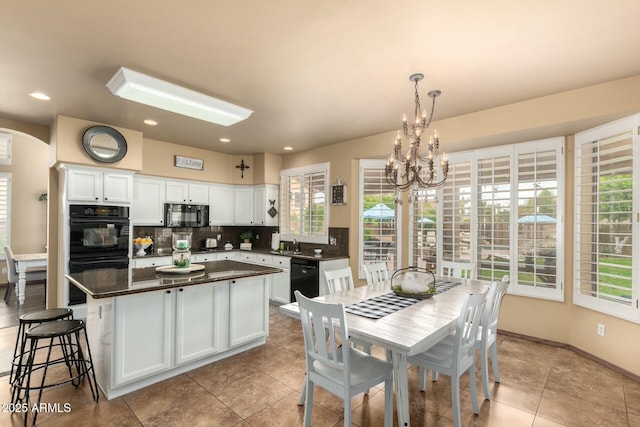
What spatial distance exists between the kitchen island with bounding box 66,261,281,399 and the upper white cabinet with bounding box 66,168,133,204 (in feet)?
5.38

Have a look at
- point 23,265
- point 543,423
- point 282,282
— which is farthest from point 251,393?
point 23,265

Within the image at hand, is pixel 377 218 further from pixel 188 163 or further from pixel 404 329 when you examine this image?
pixel 188 163

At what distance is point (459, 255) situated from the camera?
13.8 feet

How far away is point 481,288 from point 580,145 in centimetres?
190

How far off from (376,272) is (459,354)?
1614 millimetres

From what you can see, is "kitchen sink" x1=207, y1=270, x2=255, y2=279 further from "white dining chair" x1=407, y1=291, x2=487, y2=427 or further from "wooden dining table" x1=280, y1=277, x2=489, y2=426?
"white dining chair" x1=407, y1=291, x2=487, y2=427

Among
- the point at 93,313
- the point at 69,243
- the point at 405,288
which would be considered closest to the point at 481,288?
the point at 405,288

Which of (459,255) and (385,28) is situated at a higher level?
(385,28)

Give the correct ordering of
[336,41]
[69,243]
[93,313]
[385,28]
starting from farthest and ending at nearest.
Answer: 1. [69,243]
2. [93,313]
3. [336,41]
4. [385,28]

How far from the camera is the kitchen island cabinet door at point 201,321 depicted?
2.82 meters

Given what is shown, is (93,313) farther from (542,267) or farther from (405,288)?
(542,267)

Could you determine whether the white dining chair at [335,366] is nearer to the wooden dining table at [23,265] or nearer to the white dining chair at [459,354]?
the white dining chair at [459,354]

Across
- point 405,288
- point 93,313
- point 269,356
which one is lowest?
point 269,356

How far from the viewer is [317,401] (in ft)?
8.04
